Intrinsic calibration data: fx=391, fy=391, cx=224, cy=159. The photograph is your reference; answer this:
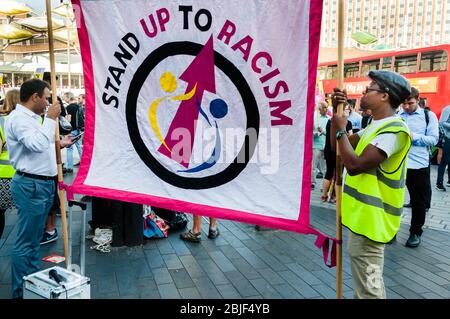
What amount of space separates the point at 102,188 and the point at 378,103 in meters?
2.08

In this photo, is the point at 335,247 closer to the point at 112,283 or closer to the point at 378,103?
the point at 378,103

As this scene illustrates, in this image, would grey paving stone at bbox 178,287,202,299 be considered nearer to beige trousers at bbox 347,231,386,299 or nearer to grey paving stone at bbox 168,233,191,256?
grey paving stone at bbox 168,233,191,256

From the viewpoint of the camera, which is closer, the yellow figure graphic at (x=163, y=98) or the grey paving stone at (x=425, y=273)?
the yellow figure graphic at (x=163, y=98)

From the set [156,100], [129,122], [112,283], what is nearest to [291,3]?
[156,100]

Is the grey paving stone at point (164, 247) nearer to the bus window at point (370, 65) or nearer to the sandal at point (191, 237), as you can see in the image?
the sandal at point (191, 237)

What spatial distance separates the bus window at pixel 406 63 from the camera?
15055 millimetres

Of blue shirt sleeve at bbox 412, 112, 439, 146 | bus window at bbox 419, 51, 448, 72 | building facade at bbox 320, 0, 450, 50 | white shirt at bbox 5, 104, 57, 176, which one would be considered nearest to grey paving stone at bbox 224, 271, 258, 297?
white shirt at bbox 5, 104, 57, 176

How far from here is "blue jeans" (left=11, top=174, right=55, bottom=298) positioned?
3.39 meters

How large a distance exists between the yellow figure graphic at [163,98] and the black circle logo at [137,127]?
0.38ft

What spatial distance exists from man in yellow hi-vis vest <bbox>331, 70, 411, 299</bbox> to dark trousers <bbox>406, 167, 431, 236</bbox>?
2.91 meters

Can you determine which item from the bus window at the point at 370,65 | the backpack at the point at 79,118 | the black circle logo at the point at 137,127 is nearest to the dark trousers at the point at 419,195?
the black circle logo at the point at 137,127

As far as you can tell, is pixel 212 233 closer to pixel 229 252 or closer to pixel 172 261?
pixel 229 252

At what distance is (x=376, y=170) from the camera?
2521 millimetres

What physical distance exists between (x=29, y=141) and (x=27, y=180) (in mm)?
411
